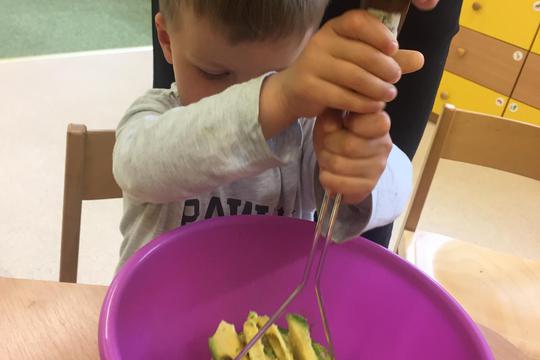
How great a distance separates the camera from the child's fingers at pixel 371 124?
0.35 m

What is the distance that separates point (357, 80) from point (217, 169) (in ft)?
0.48

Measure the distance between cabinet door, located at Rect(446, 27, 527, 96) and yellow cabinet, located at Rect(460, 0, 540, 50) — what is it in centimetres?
3

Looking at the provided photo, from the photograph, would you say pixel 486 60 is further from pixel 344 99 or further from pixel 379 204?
pixel 344 99

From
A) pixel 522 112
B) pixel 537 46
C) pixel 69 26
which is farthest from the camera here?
pixel 69 26

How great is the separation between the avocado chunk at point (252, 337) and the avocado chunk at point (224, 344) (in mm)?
11

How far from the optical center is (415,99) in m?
0.80

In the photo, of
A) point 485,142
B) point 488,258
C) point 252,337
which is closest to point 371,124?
point 252,337

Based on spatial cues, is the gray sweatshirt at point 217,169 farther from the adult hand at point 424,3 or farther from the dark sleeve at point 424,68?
the dark sleeve at point 424,68

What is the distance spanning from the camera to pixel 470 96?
6.80 ft

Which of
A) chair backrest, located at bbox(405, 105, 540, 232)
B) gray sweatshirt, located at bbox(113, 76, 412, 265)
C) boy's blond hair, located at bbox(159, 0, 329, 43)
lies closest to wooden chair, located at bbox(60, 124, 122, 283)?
gray sweatshirt, located at bbox(113, 76, 412, 265)

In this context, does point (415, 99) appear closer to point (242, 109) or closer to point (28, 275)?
point (242, 109)

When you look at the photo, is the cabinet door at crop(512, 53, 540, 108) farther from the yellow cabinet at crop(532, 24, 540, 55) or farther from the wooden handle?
the wooden handle

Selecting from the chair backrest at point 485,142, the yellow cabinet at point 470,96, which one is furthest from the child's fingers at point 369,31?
the yellow cabinet at point 470,96

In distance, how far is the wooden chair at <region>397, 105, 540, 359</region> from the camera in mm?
917
